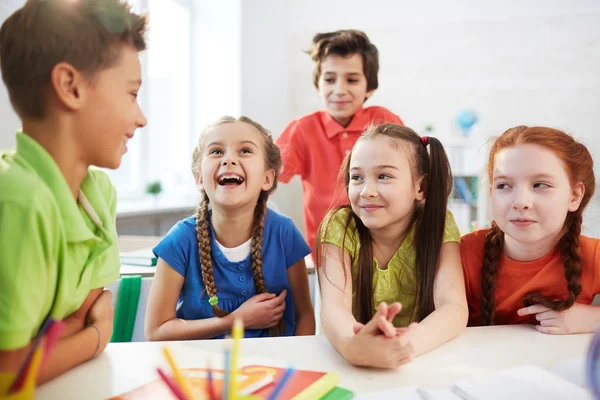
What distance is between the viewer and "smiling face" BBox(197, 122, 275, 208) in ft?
3.77

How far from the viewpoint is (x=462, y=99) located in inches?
159

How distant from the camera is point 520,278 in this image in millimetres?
1098

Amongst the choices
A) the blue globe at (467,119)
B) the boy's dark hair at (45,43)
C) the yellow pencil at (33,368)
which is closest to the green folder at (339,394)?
the yellow pencil at (33,368)

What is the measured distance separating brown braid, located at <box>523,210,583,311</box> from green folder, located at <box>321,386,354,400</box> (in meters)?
0.52

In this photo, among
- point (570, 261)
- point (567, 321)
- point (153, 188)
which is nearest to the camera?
point (567, 321)

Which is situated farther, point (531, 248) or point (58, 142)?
point (531, 248)

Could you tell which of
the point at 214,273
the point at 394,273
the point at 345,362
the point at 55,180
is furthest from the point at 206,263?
the point at 55,180

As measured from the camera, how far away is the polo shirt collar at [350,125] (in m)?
1.98

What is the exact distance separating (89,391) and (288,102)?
12.2 ft

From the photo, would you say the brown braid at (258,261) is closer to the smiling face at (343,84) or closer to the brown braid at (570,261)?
the brown braid at (570,261)

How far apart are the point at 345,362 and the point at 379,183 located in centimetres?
42

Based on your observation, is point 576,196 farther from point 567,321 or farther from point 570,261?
point 567,321

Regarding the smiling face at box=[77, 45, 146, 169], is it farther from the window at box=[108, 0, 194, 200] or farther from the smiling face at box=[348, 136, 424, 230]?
the window at box=[108, 0, 194, 200]

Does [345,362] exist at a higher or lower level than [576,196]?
lower
